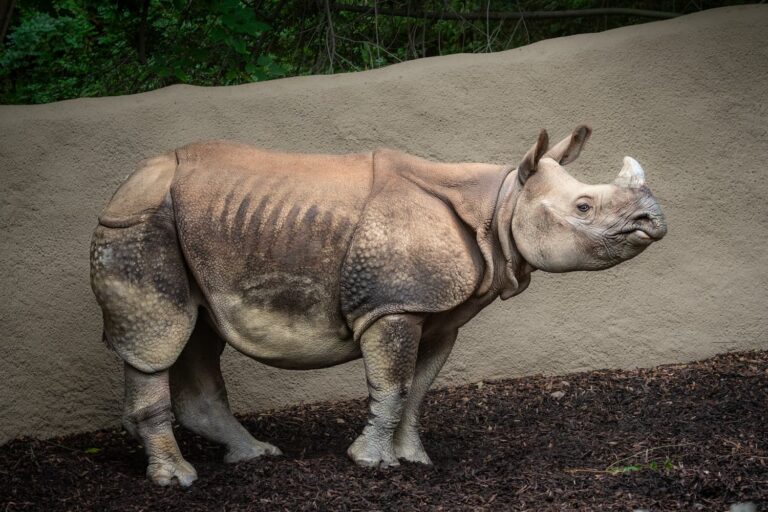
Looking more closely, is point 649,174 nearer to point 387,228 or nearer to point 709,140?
point 709,140

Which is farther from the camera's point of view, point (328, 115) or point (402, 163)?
point (328, 115)

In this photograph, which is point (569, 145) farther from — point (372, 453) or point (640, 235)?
point (372, 453)

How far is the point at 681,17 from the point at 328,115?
225 centimetres

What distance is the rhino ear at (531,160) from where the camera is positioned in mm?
4871

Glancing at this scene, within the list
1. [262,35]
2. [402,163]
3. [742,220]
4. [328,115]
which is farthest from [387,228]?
[262,35]

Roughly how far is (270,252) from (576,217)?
131 cm

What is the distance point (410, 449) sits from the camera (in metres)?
5.34

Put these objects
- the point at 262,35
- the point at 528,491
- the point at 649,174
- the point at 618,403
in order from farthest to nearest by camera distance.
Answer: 1. the point at 262,35
2. the point at 649,174
3. the point at 618,403
4. the point at 528,491

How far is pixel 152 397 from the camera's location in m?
5.06

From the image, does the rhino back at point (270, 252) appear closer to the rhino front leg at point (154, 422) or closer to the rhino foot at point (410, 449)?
the rhino front leg at point (154, 422)

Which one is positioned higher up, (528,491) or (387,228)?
(387,228)

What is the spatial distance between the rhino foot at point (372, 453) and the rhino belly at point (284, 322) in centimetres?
41

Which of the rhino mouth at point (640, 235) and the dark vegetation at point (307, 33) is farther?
the dark vegetation at point (307, 33)

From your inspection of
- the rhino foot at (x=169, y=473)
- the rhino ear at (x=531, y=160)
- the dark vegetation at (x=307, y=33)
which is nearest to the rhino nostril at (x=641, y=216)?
the rhino ear at (x=531, y=160)
